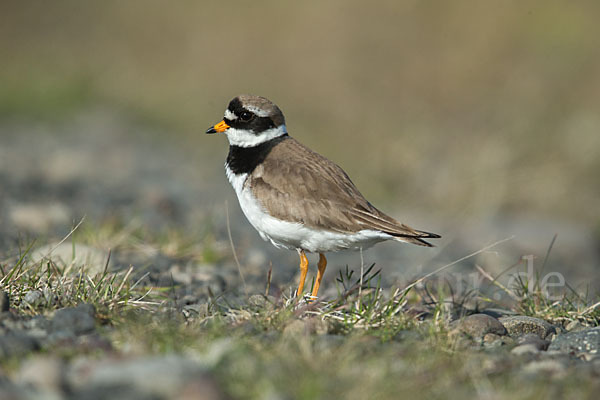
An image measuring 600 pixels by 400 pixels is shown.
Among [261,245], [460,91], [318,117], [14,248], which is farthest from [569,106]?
[14,248]

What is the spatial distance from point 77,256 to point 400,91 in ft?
29.9

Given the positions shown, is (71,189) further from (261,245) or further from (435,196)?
(435,196)

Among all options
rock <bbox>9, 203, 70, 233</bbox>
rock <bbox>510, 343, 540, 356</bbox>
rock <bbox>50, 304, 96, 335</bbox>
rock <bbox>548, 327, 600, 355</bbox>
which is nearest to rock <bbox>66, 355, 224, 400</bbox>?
rock <bbox>50, 304, 96, 335</bbox>

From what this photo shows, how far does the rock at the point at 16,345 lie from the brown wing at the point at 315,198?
1.78 meters

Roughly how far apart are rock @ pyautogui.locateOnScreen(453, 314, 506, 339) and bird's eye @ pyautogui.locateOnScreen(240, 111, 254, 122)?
199cm

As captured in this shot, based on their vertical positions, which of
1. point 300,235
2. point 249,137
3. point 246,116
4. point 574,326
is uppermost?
point 246,116

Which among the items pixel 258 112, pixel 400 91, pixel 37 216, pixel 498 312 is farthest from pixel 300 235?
pixel 400 91

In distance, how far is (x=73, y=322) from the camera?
344 centimetres

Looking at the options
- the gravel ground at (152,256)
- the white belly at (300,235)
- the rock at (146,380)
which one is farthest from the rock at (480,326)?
the rock at (146,380)

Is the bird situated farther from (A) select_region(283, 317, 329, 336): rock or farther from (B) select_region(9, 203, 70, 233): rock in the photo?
(B) select_region(9, 203, 70, 233): rock

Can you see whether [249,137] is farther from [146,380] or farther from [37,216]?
[37,216]

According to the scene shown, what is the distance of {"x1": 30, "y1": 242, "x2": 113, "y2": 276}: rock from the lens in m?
4.79

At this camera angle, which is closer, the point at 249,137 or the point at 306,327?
the point at 306,327

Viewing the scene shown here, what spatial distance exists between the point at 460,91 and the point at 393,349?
1023cm
